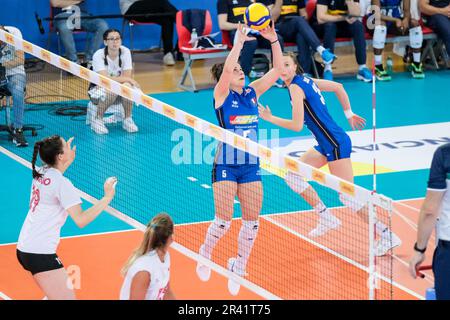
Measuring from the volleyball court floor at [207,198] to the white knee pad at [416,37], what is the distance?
44.2 inches

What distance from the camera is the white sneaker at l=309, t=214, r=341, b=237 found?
34.7ft

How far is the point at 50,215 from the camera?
25.5 ft

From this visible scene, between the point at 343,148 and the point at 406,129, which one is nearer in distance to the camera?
the point at 343,148

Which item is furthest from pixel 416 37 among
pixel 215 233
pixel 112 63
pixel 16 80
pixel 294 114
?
pixel 215 233

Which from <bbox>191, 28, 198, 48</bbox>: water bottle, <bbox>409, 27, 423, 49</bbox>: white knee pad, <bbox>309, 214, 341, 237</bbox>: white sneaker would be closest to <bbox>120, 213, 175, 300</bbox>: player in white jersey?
<bbox>309, 214, 341, 237</bbox>: white sneaker

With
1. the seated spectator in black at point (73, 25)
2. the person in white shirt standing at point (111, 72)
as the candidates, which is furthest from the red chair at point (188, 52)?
the person in white shirt standing at point (111, 72)

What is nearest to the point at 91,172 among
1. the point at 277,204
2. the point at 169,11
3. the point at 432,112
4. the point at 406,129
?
the point at 277,204

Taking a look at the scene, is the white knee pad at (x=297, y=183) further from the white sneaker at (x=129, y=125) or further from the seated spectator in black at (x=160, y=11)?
the seated spectator in black at (x=160, y=11)

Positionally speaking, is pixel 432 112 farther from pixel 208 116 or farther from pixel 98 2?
pixel 98 2

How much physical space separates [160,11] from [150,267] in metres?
14.0

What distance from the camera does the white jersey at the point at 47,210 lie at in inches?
303

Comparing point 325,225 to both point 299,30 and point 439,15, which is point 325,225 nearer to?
point 299,30
